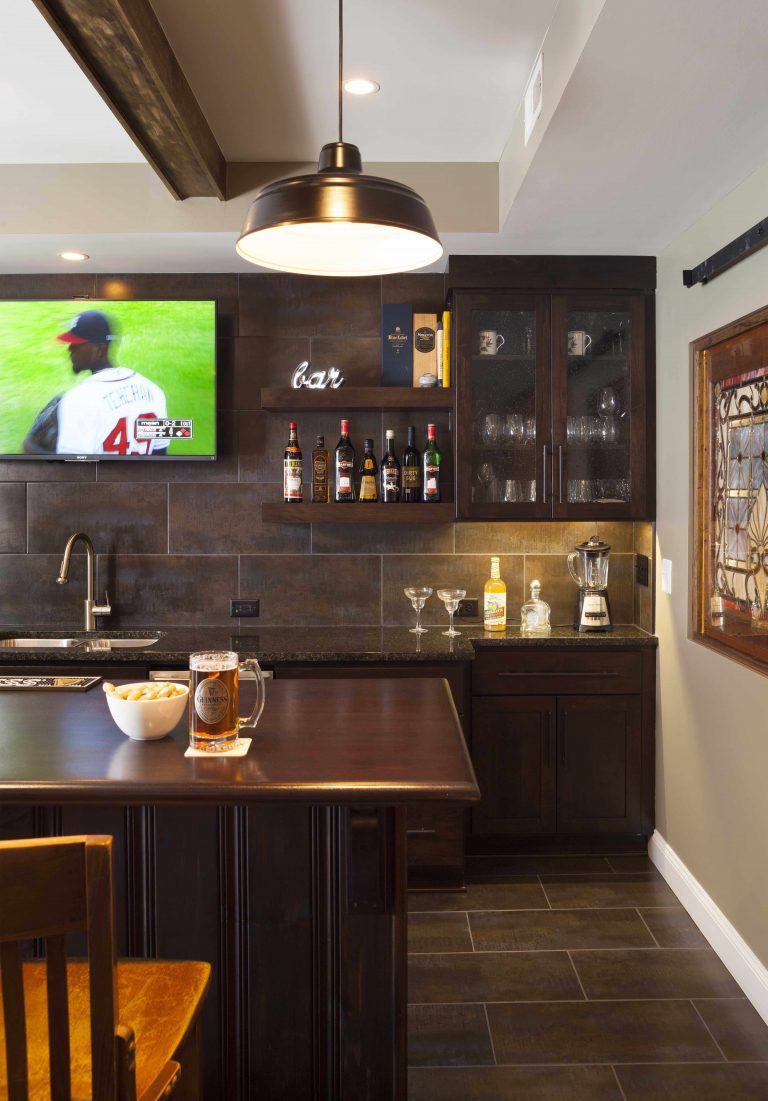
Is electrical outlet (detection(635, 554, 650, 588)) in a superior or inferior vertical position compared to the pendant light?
inferior

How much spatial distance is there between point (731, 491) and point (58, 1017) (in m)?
2.41

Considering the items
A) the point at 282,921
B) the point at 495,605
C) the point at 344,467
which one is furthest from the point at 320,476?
the point at 282,921

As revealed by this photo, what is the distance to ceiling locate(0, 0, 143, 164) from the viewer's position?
92.8 inches

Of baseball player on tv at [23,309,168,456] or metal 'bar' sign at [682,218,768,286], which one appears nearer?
metal 'bar' sign at [682,218,768,286]

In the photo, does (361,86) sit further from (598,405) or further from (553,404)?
(598,405)

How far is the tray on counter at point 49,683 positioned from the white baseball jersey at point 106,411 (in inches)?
53.2

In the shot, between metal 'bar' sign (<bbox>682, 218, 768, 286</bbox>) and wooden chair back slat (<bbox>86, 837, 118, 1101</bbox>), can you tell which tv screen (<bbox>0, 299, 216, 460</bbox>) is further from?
wooden chair back slat (<bbox>86, 837, 118, 1101</bbox>)

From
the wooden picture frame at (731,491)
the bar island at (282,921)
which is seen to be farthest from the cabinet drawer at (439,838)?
the bar island at (282,921)

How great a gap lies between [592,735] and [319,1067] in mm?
2033

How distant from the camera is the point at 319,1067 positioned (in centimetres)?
177

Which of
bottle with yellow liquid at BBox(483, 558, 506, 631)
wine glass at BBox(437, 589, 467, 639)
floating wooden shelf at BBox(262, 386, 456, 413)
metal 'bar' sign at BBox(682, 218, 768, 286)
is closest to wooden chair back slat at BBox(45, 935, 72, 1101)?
metal 'bar' sign at BBox(682, 218, 768, 286)

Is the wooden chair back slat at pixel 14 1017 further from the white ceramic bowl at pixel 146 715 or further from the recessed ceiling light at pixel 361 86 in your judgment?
the recessed ceiling light at pixel 361 86

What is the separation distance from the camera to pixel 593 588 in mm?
3697

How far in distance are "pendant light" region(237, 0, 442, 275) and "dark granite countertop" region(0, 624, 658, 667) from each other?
5.45 ft
